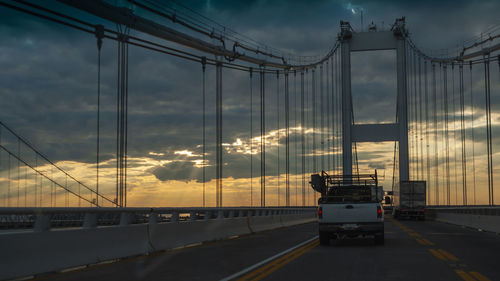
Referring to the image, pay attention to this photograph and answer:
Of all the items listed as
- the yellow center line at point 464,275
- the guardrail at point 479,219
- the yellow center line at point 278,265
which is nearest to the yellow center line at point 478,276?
the yellow center line at point 464,275

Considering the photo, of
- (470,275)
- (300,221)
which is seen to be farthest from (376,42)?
(470,275)

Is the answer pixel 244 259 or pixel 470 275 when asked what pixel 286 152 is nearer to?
pixel 244 259

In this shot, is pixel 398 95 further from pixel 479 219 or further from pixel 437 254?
pixel 437 254

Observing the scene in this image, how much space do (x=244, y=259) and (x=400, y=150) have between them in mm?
44115

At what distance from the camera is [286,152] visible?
49031mm

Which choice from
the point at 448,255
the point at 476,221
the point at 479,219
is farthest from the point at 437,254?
the point at 476,221

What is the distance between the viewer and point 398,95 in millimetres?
56562

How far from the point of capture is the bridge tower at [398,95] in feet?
182

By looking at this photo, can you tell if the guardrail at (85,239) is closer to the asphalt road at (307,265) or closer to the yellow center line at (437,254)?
the asphalt road at (307,265)

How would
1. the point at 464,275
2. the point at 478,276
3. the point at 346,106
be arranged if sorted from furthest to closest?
the point at 346,106
the point at 464,275
the point at 478,276

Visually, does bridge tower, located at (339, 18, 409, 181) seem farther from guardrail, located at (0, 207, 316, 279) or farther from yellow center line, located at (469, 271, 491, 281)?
yellow center line, located at (469, 271, 491, 281)

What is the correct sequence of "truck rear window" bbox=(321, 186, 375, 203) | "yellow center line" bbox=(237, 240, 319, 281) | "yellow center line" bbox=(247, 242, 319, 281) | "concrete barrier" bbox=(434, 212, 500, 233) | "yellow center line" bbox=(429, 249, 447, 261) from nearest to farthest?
"yellow center line" bbox=(237, 240, 319, 281) < "yellow center line" bbox=(247, 242, 319, 281) < "yellow center line" bbox=(429, 249, 447, 261) < "truck rear window" bbox=(321, 186, 375, 203) < "concrete barrier" bbox=(434, 212, 500, 233)

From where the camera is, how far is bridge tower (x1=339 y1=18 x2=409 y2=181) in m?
55.5

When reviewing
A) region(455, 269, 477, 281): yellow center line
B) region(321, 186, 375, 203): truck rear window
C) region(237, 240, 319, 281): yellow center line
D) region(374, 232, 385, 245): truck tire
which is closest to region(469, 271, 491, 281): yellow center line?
region(455, 269, 477, 281): yellow center line
